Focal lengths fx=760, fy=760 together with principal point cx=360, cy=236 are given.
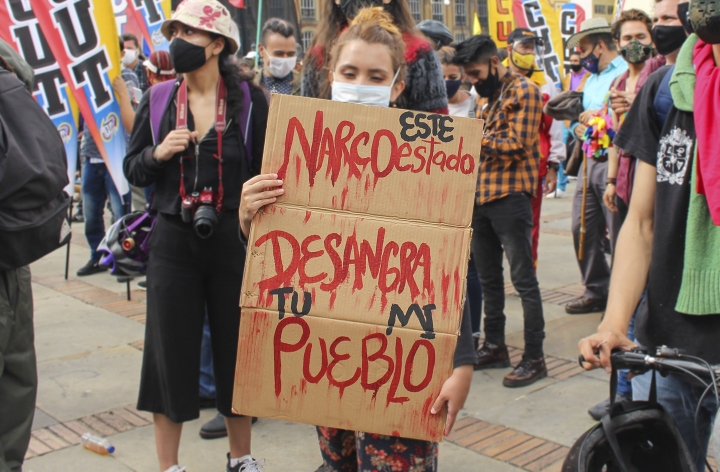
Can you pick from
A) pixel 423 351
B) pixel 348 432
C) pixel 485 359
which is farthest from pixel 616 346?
pixel 485 359

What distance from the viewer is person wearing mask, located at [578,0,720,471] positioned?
6.28 ft

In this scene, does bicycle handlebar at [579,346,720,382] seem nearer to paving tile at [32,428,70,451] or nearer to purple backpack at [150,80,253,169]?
purple backpack at [150,80,253,169]

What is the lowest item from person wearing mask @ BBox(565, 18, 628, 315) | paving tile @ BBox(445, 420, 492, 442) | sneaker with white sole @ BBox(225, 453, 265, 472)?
paving tile @ BBox(445, 420, 492, 442)

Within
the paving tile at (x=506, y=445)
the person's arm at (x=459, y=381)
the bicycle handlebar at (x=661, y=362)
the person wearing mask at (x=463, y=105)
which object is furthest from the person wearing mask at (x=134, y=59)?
the bicycle handlebar at (x=661, y=362)

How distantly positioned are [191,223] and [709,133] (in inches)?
76.8

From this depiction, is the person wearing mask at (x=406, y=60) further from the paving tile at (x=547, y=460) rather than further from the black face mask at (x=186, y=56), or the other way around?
the paving tile at (x=547, y=460)

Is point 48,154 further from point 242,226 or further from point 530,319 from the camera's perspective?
point 530,319

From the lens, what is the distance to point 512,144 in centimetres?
443

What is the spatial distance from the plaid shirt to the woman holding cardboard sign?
2.08 metres

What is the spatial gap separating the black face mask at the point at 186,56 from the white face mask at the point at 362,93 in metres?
0.99

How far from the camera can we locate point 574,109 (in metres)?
5.46

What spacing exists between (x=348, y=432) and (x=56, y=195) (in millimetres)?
1180

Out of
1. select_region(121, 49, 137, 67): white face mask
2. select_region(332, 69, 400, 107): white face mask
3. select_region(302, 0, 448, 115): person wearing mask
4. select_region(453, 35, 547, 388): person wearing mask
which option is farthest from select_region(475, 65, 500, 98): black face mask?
select_region(121, 49, 137, 67): white face mask

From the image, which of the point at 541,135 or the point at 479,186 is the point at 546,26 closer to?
the point at 541,135
